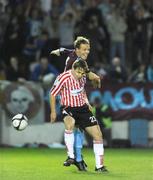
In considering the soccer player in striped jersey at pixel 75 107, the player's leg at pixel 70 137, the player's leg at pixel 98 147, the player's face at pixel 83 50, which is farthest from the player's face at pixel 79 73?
the player's leg at pixel 98 147

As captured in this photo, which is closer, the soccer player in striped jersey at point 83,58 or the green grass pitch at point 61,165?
the green grass pitch at point 61,165

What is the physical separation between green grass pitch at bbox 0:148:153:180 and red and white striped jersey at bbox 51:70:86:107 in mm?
1067

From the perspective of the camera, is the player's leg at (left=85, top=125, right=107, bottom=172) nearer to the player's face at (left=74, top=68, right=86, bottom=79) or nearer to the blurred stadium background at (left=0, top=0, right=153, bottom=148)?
the player's face at (left=74, top=68, right=86, bottom=79)

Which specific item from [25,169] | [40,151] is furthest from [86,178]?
[40,151]

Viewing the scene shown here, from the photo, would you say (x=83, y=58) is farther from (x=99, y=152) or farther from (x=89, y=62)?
(x=89, y=62)

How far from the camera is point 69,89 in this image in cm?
1147

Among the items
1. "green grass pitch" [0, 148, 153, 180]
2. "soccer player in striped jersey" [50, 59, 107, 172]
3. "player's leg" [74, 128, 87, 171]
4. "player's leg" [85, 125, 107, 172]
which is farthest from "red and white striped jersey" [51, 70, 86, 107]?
"green grass pitch" [0, 148, 153, 180]

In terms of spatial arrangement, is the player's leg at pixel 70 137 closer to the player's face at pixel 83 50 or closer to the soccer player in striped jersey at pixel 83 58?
the soccer player in striped jersey at pixel 83 58

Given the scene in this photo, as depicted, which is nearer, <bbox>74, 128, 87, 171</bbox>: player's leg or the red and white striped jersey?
the red and white striped jersey

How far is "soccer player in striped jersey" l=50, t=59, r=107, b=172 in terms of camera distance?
11.3 meters

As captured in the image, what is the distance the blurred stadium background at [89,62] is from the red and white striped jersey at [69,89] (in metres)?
6.07

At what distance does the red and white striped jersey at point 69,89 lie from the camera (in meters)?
11.4

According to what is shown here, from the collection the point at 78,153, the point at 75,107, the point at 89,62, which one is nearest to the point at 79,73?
the point at 75,107

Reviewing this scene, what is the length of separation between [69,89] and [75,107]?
0.97 feet
